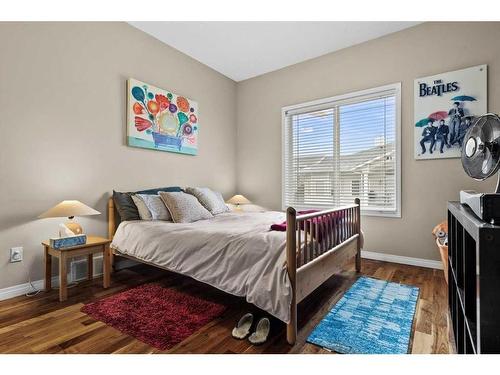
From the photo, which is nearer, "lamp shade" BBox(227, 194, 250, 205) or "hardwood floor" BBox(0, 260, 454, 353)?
"hardwood floor" BBox(0, 260, 454, 353)

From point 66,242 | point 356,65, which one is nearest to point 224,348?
point 66,242

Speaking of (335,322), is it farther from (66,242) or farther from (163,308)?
(66,242)

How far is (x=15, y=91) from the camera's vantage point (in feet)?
7.14

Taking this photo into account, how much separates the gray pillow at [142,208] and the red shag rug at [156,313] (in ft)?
2.28

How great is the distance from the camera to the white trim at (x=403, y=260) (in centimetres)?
285

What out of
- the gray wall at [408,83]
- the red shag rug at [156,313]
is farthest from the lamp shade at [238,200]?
the red shag rug at [156,313]

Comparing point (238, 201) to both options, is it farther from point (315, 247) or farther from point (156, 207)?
point (315, 247)

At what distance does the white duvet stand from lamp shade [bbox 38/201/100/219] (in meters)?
0.42

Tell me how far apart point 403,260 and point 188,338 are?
2.57 meters

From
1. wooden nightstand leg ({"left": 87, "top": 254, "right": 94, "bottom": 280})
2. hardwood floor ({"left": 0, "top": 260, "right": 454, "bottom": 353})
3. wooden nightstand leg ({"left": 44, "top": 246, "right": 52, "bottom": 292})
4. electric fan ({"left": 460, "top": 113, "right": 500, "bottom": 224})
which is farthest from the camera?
wooden nightstand leg ({"left": 87, "top": 254, "right": 94, "bottom": 280})

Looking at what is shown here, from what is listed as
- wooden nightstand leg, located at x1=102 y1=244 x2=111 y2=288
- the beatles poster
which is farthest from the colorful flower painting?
the beatles poster

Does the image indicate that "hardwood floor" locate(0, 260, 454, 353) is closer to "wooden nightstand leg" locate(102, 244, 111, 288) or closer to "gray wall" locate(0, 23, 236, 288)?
"wooden nightstand leg" locate(102, 244, 111, 288)

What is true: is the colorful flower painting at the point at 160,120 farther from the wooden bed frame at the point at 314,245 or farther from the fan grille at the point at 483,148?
the fan grille at the point at 483,148

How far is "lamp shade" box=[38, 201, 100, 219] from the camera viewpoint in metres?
2.16
